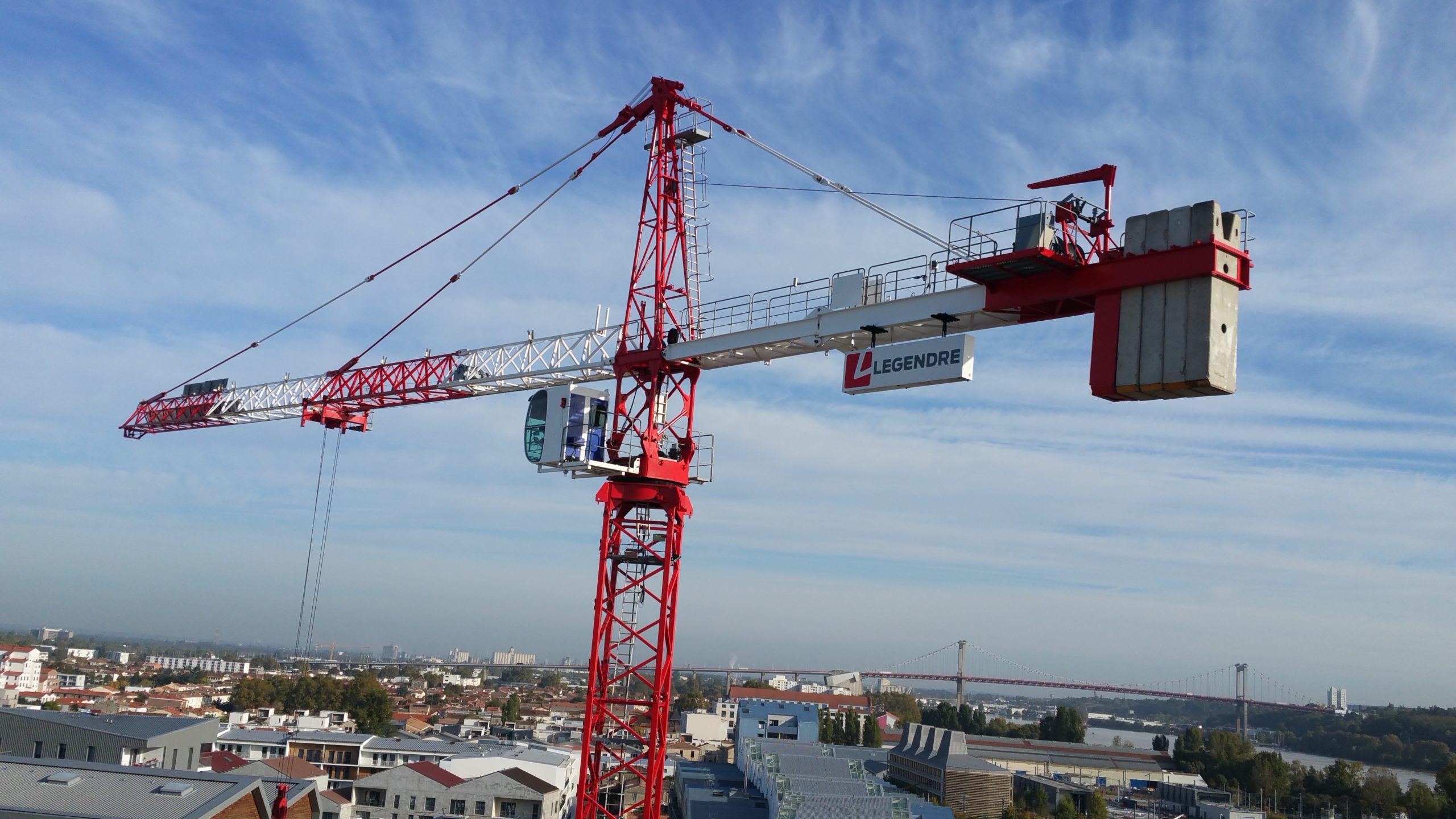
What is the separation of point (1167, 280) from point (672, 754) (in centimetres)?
6726

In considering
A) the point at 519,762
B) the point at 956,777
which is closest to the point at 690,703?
the point at 956,777

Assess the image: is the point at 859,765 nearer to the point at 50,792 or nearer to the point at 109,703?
the point at 50,792

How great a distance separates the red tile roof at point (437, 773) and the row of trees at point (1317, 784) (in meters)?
61.4

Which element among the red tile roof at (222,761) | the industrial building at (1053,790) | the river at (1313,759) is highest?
the red tile roof at (222,761)

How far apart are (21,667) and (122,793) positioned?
12650 cm

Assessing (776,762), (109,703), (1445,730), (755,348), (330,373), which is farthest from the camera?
(1445,730)

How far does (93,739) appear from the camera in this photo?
3338 centimetres

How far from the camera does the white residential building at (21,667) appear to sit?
11862cm

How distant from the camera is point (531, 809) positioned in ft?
140

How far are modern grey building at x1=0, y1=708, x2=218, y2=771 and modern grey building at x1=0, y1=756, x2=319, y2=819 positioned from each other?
32.5ft

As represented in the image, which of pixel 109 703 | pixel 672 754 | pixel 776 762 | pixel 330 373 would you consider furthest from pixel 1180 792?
pixel 109 703

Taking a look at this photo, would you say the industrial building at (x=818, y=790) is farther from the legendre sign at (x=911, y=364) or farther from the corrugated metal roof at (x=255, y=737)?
the corrugated metal roof at (x=255, y=737)

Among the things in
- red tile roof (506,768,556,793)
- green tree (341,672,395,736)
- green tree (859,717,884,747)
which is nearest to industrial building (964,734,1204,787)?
green tree (859,717,884,747)

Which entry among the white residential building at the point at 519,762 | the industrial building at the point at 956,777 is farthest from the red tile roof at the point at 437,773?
the industrial building at the point at 956,777
